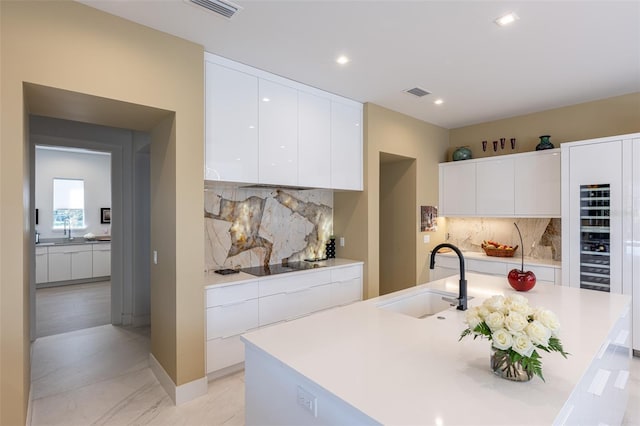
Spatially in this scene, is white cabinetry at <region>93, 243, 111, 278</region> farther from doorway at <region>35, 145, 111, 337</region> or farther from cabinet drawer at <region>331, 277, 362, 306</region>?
cabinet drawer at <region>331, 277, 362, 306</region>

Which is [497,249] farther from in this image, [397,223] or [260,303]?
[260,303]

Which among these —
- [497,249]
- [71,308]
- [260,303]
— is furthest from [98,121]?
[497,249]

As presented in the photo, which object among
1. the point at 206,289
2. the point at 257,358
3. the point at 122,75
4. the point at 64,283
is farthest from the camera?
the point at 64,283

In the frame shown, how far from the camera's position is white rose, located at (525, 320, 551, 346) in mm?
1075

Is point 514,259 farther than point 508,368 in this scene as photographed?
Yes

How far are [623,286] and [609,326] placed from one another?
2.21 m

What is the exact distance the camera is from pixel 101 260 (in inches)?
272

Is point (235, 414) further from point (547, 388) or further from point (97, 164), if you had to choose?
point (97, 164)

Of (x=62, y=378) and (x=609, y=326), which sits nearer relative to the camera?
(x=609, y=326)

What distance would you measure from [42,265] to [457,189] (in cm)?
767

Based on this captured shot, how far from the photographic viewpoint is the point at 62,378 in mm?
2918

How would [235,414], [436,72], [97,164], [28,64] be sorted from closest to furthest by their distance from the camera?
[28,64] → [235,414] → [436,72] → [97,164]

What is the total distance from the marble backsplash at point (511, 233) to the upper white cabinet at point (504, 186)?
0.38 meters

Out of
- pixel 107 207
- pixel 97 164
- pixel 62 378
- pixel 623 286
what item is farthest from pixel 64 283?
pixel 623 286
